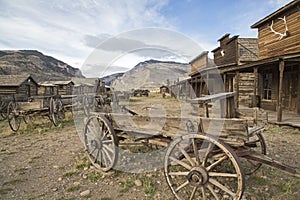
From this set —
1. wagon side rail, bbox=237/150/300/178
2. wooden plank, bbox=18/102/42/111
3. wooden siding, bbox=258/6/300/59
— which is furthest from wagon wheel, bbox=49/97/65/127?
wooden siding, bbox=258/6/300/59

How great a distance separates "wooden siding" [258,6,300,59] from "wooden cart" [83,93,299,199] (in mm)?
8258

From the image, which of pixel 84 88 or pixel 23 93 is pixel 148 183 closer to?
pixel 23 93

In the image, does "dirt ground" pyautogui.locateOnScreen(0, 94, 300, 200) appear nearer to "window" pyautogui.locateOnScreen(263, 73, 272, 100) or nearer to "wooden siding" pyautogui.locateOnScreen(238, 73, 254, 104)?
"window" pyautogui.locateOnScreen(263, 73, 272, 100)

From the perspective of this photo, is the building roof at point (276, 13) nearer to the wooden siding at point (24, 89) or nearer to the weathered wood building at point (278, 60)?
the weathered wood building at point (278, 60)

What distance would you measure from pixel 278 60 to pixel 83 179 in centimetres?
803

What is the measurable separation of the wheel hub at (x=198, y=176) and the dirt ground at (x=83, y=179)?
65 centimetres

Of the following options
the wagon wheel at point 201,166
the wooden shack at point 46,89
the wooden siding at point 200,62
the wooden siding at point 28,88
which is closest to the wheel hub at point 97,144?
the wagon wheel at point 201,166

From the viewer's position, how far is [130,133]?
11.9ft

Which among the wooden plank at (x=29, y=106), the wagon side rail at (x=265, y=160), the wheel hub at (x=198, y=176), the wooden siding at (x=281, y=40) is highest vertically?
the wooden siding at (x=281, y=40)

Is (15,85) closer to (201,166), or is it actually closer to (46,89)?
(46,89)

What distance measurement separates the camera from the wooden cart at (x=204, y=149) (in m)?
Result: 2.50

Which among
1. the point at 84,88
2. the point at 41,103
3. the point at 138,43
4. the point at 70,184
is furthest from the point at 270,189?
the point at 84,88

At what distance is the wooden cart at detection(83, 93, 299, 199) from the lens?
2.50 m

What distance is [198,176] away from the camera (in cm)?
261
